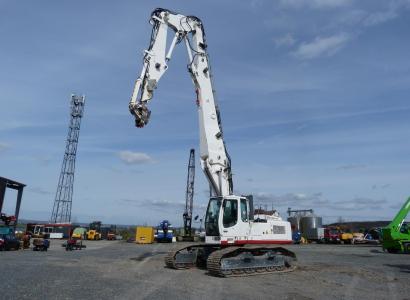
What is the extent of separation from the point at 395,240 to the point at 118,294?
24.2 meters

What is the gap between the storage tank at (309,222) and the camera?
5959cm

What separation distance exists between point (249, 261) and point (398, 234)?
17444 mm

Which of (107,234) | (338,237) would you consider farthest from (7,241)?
(107,234)

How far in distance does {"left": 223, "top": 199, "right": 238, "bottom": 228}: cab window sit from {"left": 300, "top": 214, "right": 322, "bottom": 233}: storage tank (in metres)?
44.9

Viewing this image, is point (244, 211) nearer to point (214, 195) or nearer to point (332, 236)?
point (214, 195)

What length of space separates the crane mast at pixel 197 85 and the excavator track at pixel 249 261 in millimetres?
2728

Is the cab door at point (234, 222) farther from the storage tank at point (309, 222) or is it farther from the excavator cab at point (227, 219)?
the storage tank at point (309, 222)

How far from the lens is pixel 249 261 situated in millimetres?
16547

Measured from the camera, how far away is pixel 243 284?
1367 centimetres

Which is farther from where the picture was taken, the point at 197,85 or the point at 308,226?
the point at 308,226

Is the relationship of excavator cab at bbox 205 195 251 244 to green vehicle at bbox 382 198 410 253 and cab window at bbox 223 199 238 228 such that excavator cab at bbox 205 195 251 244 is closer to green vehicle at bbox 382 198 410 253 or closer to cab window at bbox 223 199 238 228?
cab window at bbox 223 199 238 228

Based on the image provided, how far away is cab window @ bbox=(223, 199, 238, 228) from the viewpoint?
16.9 meters

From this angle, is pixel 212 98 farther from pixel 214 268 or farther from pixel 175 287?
pixel 175 287

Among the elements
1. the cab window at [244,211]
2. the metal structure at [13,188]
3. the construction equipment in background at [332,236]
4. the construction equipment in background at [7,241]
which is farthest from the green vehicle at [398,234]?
the metal structure at [13,188]
